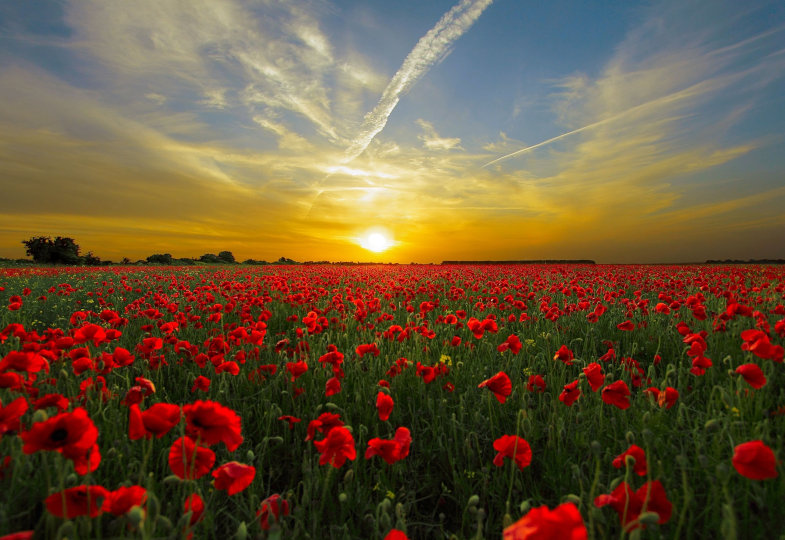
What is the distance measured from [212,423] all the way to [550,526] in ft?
4.04

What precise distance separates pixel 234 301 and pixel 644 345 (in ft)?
21.1

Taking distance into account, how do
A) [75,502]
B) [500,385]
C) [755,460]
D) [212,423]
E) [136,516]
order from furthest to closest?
[500,385], [212,423], [75,502], [755,460], [136,516]

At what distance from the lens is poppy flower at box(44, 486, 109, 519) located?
1327 mm

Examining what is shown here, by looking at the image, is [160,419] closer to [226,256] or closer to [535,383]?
[535,383]

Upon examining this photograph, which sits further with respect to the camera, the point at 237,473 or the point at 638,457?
the point at 638,457

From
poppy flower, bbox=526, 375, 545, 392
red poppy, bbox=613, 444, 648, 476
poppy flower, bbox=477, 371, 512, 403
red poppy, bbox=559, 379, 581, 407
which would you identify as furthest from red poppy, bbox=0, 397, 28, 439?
poppy flower, bbox=526, 375, 545, 392

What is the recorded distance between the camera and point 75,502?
142 centimetres

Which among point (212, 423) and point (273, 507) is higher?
point (212, 423)

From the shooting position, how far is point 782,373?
3230 millimetres

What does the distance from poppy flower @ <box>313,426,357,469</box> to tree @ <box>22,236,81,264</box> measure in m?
47.5

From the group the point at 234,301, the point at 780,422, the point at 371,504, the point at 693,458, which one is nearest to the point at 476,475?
the point at 371,504

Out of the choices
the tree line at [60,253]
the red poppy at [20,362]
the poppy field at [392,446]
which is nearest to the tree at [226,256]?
the tree line at [60,253]

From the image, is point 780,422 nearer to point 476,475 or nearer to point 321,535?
point 476,475

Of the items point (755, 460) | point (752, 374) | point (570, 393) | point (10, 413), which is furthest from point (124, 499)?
point (752, 374)
